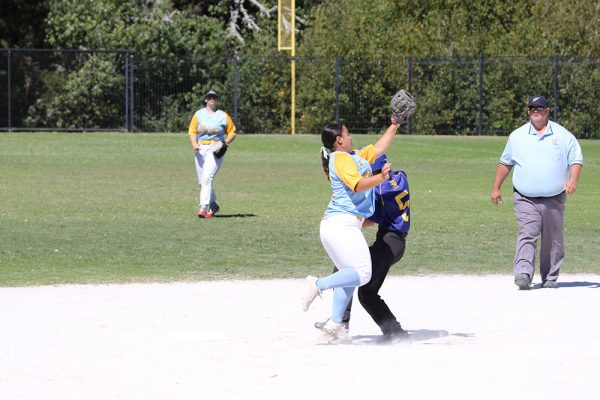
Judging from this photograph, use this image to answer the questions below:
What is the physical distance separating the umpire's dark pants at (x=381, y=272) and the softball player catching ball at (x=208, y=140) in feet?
31.9

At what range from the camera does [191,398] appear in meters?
7.50

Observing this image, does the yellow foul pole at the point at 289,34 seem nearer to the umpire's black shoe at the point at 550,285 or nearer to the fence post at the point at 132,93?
the fence post at the point at 132,93

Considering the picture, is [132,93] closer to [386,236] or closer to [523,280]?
[523,280]

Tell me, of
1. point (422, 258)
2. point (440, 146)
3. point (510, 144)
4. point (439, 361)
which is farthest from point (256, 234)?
point (440, 146)

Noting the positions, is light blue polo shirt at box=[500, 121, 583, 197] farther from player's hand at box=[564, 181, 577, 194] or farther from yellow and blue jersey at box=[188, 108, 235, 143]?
yellow and blue jersey at box=[188, 108, 235, 143]

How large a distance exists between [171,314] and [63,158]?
77.8 feet

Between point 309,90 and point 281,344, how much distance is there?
3512cm

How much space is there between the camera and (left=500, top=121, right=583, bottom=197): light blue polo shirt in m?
12.2

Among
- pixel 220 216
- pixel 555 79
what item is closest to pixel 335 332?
pixel 220 216

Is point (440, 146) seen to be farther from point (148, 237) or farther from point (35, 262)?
point (35, 262)

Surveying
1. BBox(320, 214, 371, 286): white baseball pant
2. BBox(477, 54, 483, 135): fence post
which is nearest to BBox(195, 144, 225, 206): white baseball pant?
BBox(320, 214, 371, 286): white baseball pant

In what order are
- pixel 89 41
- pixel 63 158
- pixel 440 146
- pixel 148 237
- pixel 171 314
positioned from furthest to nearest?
pixel 89 41, pixel 440 146, pixel 63 158, pixel 148 237, pixel 171 314

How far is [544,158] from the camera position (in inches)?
481

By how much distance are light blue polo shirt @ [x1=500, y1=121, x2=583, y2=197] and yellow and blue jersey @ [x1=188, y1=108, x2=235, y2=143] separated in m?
7.43
